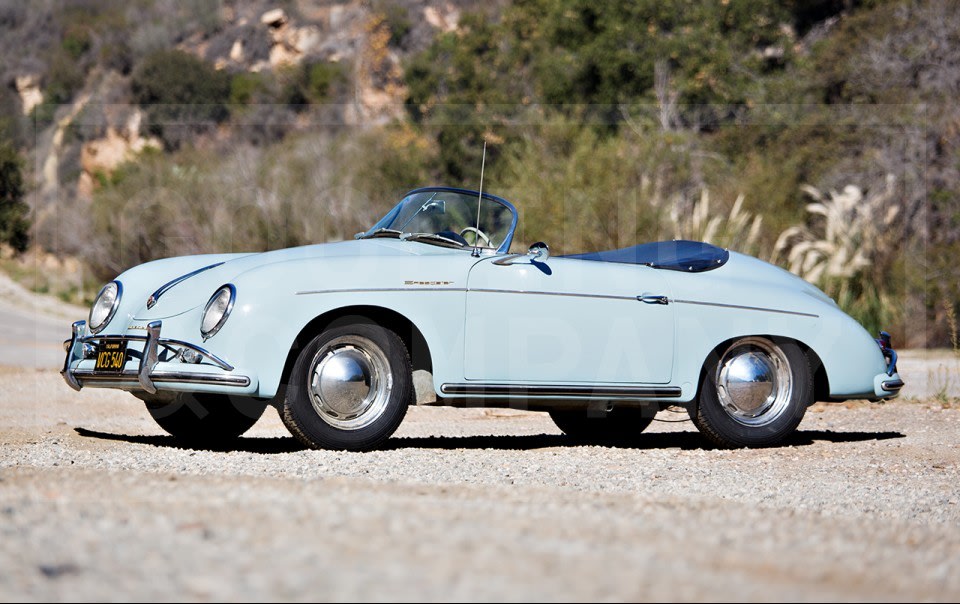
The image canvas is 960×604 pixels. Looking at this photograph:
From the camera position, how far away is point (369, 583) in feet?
9.84


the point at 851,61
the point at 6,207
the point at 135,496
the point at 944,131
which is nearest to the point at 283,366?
the point at 135,496

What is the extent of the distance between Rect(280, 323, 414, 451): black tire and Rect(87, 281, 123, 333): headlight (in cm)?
144

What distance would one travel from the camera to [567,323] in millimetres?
7121

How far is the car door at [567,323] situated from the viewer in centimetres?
692

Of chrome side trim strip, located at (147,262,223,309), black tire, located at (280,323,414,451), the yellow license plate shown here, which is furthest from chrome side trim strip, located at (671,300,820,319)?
the yellow license plate

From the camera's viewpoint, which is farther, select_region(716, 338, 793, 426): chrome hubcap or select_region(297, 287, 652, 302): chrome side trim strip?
select_region(716, 338, 793, 426): chrome hubcap

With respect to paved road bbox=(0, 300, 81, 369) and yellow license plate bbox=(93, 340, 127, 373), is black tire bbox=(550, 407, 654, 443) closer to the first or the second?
yellow license plate bbox=(93, 340, 127, 373)

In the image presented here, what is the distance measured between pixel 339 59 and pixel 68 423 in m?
53.4

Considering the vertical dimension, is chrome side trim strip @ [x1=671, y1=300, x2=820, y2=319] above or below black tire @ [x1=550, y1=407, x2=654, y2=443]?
above

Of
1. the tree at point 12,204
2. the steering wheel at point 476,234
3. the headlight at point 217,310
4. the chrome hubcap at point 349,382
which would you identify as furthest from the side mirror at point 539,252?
the tree at point 12,204

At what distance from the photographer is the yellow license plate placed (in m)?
6.74

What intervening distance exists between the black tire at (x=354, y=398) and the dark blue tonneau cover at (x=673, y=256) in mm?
1545

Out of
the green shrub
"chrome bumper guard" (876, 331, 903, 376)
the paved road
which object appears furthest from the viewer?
the green shrub

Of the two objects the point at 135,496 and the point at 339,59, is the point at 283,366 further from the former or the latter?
the point at 339,59
